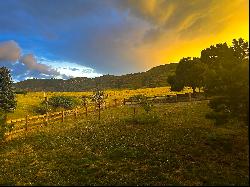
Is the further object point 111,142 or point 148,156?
point 111,142

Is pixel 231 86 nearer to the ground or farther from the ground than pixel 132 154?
farther from the ground

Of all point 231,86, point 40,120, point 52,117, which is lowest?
point 40,120

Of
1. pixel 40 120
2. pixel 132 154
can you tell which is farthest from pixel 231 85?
pixel 40 120

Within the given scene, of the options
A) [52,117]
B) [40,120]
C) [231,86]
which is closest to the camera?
[231,86]

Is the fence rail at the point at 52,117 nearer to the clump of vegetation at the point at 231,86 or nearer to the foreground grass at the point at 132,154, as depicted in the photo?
the foreground grass at the point at 132,154

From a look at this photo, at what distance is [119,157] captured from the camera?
30.7 meters

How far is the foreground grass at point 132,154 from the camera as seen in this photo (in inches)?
1009

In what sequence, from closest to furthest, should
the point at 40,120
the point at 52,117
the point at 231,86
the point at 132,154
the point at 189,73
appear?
the point at 231,86
the point at 132,154
the point at 52,117
the point at 40,120
the point at 189,73

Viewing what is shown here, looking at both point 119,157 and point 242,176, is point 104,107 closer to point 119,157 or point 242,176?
point 119,157

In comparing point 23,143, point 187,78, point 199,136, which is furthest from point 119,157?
point 187,78

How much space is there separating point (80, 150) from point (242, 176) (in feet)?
51.2

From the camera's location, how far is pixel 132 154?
31000 mm

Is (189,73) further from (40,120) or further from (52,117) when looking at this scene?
(40,120)

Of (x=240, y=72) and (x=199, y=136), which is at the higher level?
(x=240, y=72)
